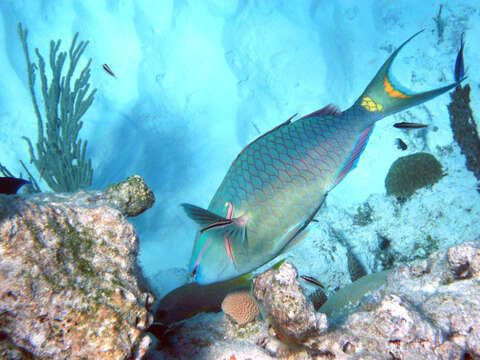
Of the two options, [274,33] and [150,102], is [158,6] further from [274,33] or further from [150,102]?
[274,33]

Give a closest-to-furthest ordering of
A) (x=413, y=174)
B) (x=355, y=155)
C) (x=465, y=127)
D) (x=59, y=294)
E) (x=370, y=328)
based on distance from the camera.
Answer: (x=59, y=294) < (x=370, y=328) < (x=355, y=155) < (x=413, y=174) < (x=465, y=127)

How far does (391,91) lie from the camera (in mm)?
2260

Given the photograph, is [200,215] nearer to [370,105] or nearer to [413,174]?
[370,105]

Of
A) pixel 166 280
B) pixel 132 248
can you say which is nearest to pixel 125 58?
pixel 166 280

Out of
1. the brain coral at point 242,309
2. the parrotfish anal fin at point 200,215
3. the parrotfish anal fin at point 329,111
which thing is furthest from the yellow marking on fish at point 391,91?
the brain coral at point 242,309

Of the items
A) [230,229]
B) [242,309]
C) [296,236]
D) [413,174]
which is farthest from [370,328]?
[413,174]

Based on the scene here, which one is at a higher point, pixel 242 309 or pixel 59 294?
pixel 59 294

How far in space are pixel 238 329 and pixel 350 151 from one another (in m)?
1.71

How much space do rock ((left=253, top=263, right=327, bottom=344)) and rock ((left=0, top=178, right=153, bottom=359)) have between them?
783 mm

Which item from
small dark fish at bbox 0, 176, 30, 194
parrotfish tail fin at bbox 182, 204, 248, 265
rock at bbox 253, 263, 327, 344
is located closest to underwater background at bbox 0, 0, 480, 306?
rock at bbox 253, 263, 327, 344

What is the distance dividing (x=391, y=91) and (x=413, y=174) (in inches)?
165

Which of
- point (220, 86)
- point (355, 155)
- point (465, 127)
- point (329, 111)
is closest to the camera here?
point (355, 155)

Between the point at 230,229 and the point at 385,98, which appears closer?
the point at 230,229

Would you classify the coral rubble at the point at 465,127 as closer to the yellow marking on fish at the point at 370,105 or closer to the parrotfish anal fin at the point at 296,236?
the yellow marking on fish at the point at 370,105
